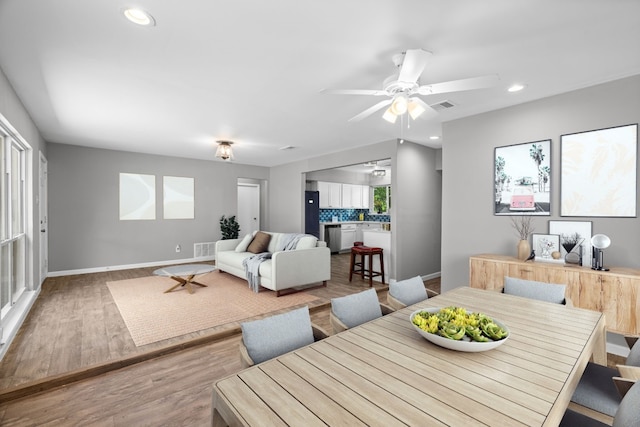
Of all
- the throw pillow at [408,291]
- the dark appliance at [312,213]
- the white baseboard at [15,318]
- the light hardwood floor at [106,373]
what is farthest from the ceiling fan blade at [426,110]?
the dark appliance at [312,213]

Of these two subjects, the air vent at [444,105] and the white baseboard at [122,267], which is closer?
the air vent at [444,105]

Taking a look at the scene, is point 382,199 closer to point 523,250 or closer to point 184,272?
point 523,250

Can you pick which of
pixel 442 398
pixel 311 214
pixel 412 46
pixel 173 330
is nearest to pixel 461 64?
pixel 412 46

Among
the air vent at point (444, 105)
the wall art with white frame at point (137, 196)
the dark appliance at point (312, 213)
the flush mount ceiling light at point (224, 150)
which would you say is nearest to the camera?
the air vent at point (444, 105)

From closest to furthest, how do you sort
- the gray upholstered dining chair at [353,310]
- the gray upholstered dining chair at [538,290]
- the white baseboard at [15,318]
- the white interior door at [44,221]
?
the gray upholstered dining chair at [353,310] < the gray upholstered dining chair at [538,290] < the white baseboard at [15,318] < the white interior door at [44,221]

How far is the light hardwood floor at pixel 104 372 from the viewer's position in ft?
6.33

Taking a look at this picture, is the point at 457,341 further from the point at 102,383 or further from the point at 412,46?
the point at 102,383

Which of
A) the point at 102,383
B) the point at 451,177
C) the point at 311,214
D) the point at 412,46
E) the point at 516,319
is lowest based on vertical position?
the point at 102,383

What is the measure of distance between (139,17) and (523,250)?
13.0 feet

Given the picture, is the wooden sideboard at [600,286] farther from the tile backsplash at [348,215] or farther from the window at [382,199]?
the window at [382,199]

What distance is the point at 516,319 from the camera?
5.63 ft

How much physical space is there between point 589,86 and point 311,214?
582 centimetres

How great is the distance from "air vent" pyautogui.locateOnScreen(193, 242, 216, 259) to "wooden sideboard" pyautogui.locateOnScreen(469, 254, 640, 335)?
6320 mm

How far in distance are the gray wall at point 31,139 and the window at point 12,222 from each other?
109 millimetres
